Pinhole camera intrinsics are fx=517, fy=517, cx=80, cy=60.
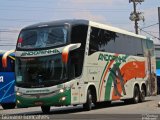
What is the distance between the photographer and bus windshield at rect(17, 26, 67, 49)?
22.0m

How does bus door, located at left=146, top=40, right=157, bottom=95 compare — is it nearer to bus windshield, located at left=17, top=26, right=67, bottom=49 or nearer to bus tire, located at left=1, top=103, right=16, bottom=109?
bus tire, located at left=1, top=103, right=16, bottom=109

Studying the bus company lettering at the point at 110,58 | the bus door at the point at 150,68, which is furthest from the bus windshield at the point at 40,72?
the bus door at the point at 150,68

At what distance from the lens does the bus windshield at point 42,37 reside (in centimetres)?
2203

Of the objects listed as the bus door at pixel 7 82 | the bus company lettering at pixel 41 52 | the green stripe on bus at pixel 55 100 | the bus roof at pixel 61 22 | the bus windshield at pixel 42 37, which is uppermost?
the bus roof at pixel 61 22

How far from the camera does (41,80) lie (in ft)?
72.2

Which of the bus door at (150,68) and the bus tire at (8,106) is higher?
the bus door at (150,68)

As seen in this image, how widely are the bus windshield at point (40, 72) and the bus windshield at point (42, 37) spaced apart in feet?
1.92

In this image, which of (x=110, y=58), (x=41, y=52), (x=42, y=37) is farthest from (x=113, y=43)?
(x=41, y=52)

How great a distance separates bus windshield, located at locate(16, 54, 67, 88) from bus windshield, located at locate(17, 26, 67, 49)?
1.92 ft

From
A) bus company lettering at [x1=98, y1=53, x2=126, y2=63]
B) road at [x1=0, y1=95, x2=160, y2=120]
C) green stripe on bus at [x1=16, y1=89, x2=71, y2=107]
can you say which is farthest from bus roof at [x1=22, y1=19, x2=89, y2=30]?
road at [x1=0, y1=95, x2=160, y2=120]

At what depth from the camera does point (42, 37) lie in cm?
2233

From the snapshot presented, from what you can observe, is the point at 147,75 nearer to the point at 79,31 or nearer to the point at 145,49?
the point at 145,49

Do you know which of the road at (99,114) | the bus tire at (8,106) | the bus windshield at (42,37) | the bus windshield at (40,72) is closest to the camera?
the road at (99,114)

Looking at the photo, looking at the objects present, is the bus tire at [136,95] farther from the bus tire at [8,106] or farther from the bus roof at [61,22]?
the bus roof at [61,22]
